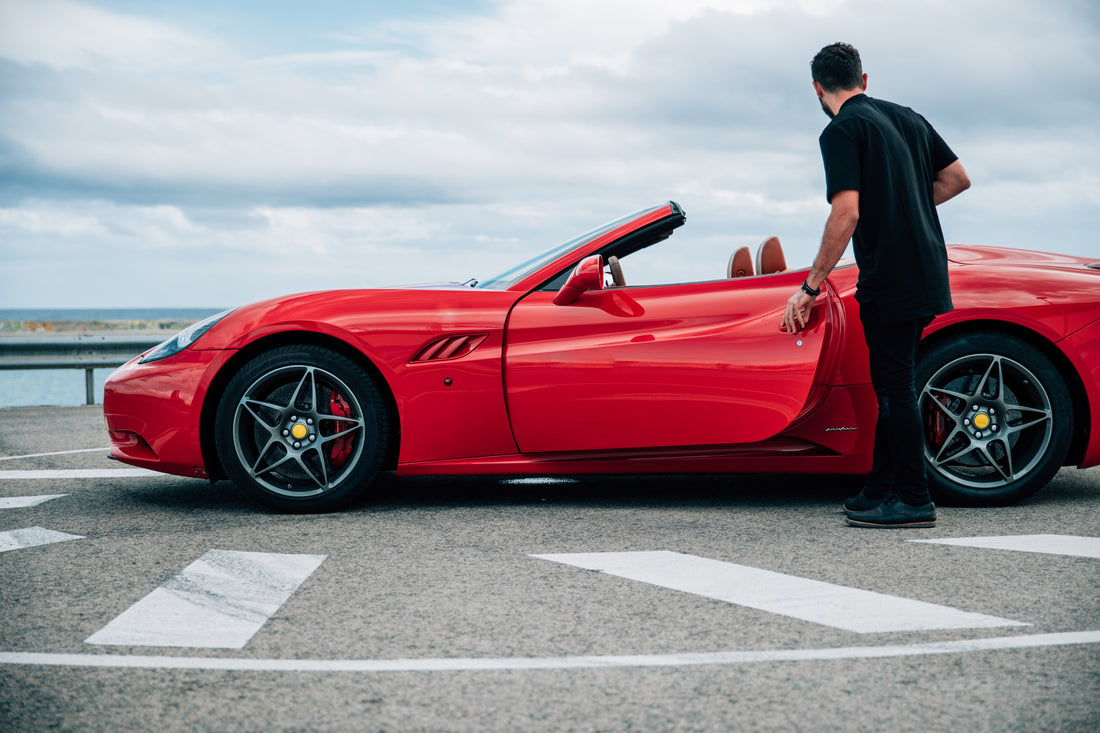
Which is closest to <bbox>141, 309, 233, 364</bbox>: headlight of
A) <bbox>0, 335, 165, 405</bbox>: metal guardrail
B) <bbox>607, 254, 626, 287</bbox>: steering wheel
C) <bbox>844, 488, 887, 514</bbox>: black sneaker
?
<bbox>607, 254, 626, 287</bbox>: steering wheel

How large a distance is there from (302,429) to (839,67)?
8.60ft

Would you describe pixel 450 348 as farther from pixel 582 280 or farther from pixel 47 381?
pixel 47 381

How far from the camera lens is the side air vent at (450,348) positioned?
4.17 meters

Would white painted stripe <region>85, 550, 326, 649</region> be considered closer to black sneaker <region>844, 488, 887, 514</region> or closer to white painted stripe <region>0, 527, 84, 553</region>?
white painted stripe <region>0, 527, 84, 553</region>

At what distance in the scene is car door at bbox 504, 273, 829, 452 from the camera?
4.04 m

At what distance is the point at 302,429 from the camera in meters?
4.18

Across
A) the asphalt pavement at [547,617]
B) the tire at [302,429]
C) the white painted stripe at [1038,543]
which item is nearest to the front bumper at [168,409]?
the tire at [302,429]

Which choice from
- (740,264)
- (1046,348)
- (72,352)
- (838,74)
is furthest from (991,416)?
(72,352)

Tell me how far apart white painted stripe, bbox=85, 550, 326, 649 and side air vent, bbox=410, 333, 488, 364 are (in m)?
1.01

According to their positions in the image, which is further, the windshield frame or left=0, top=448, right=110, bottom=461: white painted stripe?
left=0, top=448, right=110, bottom=461: white painted stripe

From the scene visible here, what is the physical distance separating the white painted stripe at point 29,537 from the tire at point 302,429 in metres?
0.67

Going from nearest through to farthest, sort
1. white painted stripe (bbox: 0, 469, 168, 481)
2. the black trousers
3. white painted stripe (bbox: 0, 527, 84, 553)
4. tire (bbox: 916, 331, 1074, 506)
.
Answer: white painted stripe (bbox: 0, 527, 84, 553), the black trousers, tire (bbox: 916, 331, 1074, 506), white painted stripe (bbox: 0, 469, 168, 481)

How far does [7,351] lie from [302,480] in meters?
8.38

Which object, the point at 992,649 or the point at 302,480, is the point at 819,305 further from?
the point at 302,480
